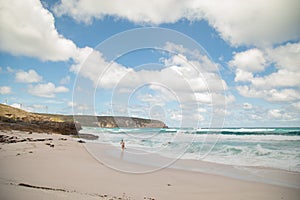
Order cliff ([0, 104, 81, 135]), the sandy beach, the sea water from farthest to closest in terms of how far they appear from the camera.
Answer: cliff ([0, 104, 81, 135]) < the sea water < the sandy beach

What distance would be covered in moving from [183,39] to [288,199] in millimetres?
6131

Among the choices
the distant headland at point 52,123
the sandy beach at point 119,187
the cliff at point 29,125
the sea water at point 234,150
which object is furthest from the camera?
the cliff at point 29,125

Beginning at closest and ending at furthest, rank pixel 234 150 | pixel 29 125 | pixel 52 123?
1. pixel 234 150
2. pixel 29 125
3. pixel 52 123

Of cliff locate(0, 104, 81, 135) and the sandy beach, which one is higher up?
cliff locate(0, 104, 81, 135)

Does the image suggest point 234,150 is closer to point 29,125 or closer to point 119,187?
point 119,187

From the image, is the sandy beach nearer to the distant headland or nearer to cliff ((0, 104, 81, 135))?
the distant headland

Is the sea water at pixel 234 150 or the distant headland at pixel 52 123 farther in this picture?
the distant headland at pixel 52 123

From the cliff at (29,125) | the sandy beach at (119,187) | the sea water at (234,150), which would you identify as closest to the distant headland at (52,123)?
the cliff at (29,125)

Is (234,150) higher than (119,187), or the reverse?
(234,150)

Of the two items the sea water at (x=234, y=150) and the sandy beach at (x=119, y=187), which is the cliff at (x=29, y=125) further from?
the sandy beach at (x=119, y=187)

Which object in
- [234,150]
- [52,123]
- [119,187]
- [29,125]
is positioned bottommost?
[119,187]

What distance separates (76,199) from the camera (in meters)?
5.20

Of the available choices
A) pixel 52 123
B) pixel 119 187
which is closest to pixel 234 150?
pixel 119 187

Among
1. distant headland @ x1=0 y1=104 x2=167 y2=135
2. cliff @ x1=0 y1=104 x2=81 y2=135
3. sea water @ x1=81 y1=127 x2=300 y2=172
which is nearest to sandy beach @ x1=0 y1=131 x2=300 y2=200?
sea water @ x1=81 y1=127 x2=300 y2=172
